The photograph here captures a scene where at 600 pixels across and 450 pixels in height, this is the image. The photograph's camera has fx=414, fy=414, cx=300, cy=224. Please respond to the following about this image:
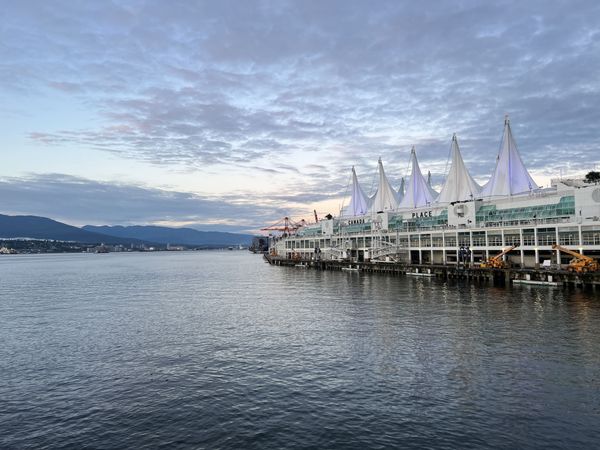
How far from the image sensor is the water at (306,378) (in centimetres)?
1548

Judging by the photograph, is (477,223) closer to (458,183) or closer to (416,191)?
(458,183)

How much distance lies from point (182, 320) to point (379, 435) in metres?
26.5

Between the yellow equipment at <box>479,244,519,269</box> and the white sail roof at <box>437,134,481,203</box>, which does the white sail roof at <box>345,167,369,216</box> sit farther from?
the yellow equipment at <box>479,244,519,269</box>

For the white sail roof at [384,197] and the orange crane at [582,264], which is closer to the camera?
the orange crane at [582,264]

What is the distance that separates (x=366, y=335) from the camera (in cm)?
3033

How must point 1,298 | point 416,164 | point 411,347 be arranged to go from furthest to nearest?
1. point 416,164
2. point 1,298
3. point 411,347

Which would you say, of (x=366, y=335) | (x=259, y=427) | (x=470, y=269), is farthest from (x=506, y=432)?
(x=470, y=269)

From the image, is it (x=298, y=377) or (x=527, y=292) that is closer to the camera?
(x=298, y=377)

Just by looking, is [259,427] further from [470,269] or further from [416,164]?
[416,164]

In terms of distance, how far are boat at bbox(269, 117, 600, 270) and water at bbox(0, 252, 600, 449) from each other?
2486 centimetres

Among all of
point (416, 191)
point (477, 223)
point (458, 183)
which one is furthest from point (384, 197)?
point (477, 223)

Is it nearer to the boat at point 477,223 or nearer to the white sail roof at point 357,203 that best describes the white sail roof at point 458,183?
the boat at point 477,223

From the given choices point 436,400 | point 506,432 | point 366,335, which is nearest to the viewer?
point 506,432

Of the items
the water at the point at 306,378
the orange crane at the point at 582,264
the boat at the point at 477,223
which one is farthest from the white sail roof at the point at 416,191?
the water at the point at 306,378
